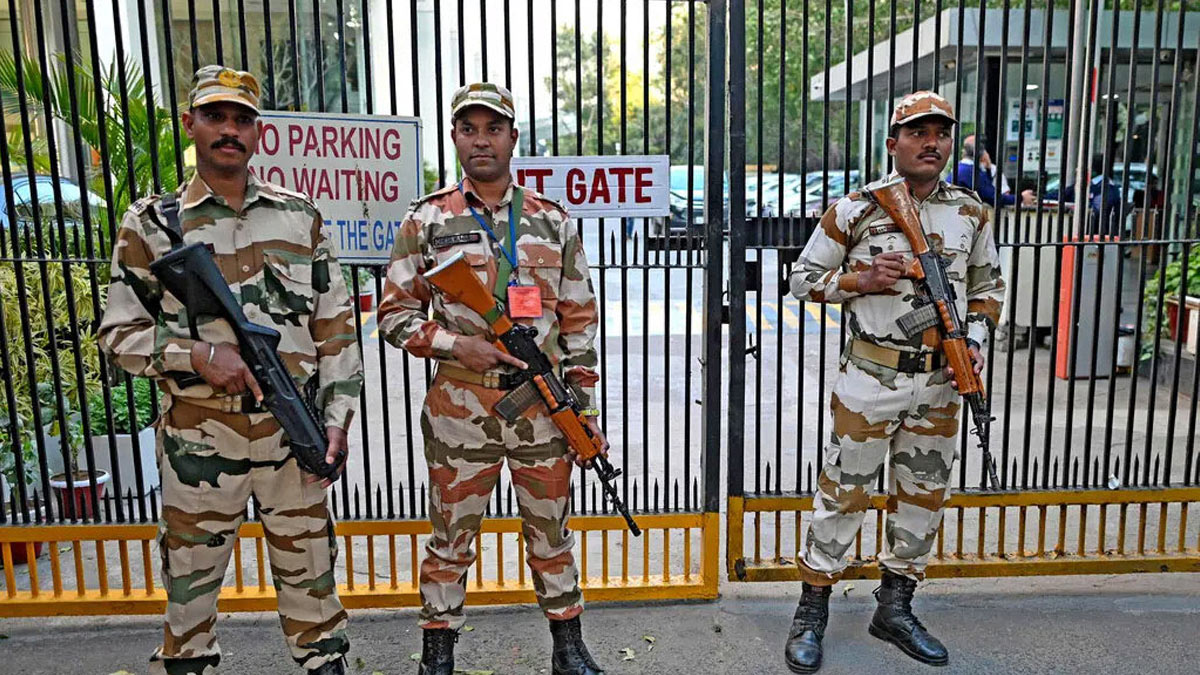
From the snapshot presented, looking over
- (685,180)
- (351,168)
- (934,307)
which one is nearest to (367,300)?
(685,180)

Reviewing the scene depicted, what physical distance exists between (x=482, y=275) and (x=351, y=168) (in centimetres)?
85

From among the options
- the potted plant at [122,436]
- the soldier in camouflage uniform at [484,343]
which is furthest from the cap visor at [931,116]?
the potted plant at [122,436]

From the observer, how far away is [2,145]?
3.41 m

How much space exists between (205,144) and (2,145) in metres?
→ 1.34

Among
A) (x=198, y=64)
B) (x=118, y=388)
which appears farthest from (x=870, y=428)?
(x=118, y=388)

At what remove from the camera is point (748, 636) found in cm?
359

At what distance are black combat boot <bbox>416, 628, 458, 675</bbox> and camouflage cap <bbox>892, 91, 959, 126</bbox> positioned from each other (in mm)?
2297

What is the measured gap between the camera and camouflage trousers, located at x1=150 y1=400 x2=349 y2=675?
8.83 ft

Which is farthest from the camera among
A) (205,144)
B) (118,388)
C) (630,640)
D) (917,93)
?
(118,388)

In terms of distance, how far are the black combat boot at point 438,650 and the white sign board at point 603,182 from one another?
5.11ft

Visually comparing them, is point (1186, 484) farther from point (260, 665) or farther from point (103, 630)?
point (103, 630)

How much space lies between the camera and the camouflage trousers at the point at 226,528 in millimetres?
2691

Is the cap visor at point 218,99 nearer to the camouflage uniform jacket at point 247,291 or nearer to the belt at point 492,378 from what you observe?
the camouflage uniform jacket at point 247,291

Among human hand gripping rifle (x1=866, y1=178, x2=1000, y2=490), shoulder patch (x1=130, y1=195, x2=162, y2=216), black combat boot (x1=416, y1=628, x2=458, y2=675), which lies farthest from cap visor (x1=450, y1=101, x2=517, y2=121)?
black combat boot (x1=416, y1=628, x2=458, y2=675)
